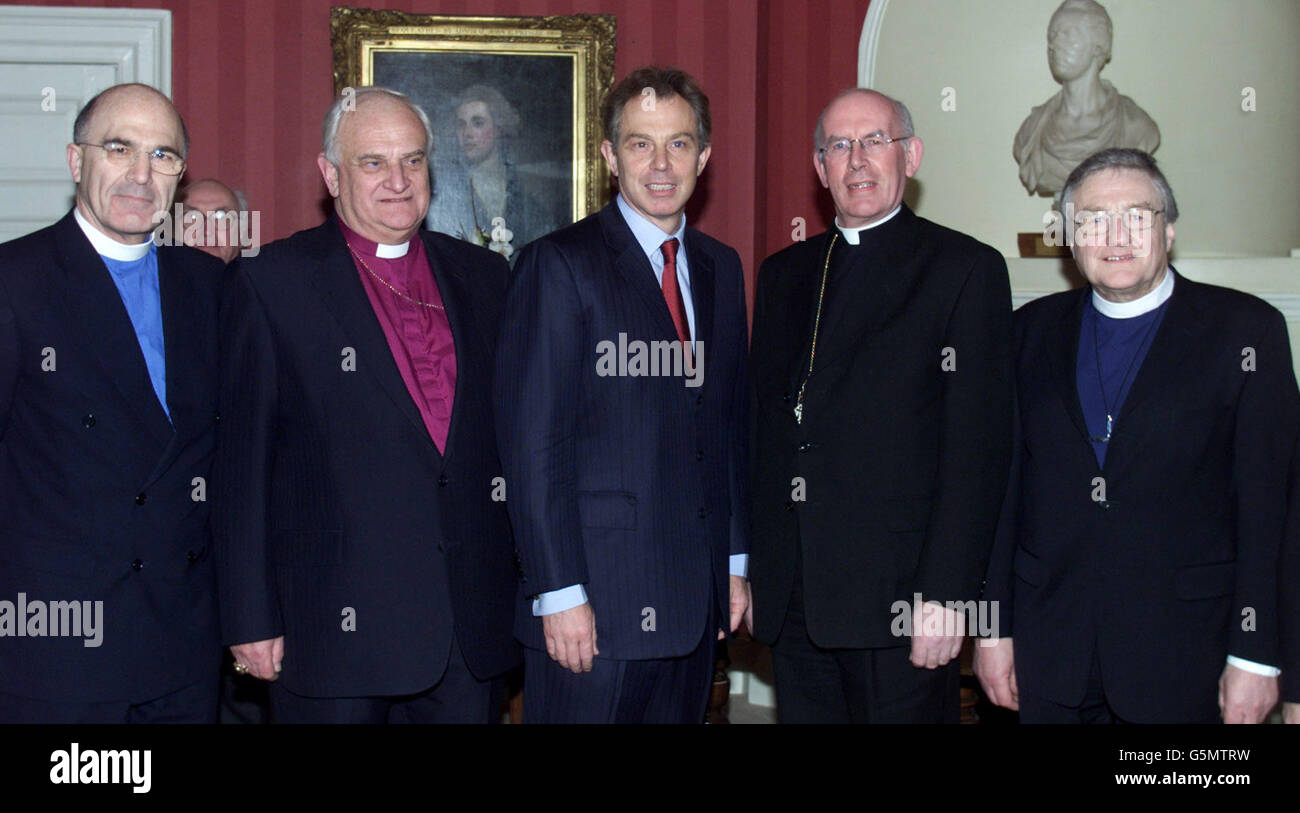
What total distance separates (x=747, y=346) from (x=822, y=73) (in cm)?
258

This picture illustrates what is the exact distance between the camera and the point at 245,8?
4777 millimetres

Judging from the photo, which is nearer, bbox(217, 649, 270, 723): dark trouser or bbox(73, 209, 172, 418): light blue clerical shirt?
bbox(73, 209, 172, 418): light blue clerical shirt

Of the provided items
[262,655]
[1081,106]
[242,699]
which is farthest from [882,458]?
[1081,106]

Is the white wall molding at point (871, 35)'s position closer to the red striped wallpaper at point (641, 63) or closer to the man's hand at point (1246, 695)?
the red striped wallpaper at point (641, 63)

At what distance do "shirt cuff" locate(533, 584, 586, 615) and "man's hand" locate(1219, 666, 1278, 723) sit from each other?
49.3 inches

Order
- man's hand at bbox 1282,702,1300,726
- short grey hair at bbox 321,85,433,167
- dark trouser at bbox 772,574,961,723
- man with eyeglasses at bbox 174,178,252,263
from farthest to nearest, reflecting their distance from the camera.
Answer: man with eyeglasses at bbox 174,178,252,263 < short grey hair at bbox 321,85,433,167 < dark trouser at bbox 772,574,961,723 < man's hand at bbox 1282,702,1300,726

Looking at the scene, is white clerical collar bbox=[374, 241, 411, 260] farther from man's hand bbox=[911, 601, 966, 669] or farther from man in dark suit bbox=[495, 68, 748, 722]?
man's hand bbox=[911, 601, 966, 669]

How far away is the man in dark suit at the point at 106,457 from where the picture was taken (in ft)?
7.50

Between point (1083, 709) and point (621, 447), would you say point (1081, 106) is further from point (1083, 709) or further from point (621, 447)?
point (621, 447)

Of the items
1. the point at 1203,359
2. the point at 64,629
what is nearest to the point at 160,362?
the point at 64,629

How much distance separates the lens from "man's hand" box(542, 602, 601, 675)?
92.0 inches

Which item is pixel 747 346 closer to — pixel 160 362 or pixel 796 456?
pixel 796 456

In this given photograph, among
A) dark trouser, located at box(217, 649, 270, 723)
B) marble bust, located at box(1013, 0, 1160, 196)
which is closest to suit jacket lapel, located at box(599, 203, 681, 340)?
dark trouser, located at box(217, 649, 270, 723)

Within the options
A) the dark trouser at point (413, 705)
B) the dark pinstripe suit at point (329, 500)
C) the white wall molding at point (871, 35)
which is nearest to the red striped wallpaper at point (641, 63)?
the white wall molding at point (871, 35)
